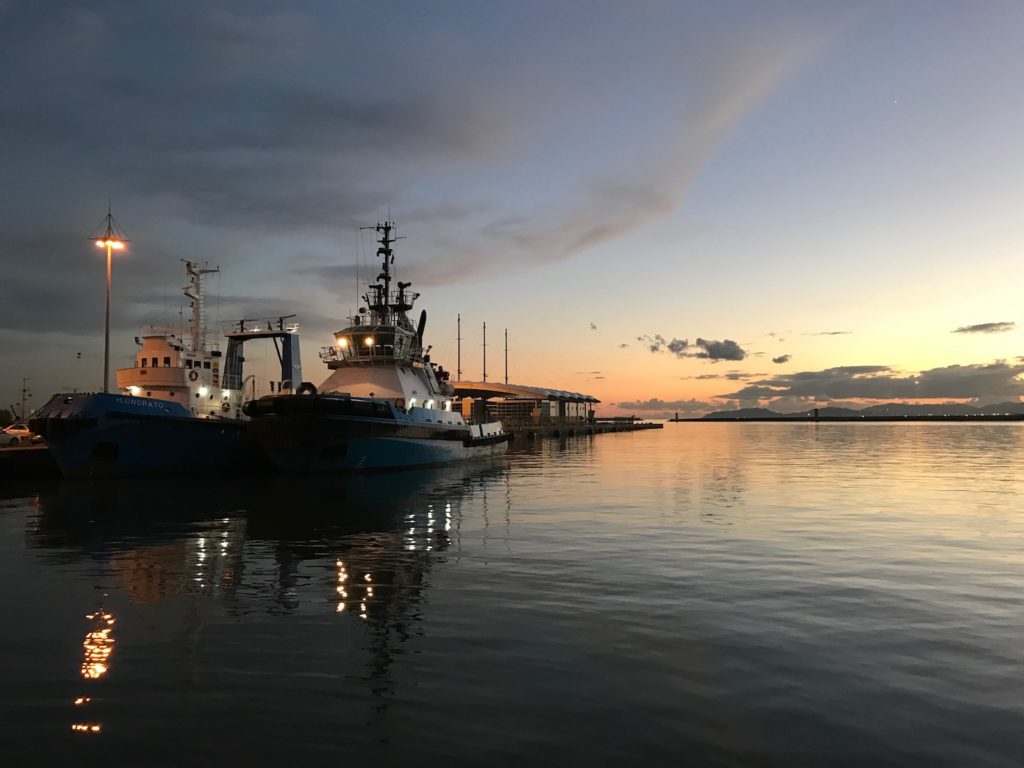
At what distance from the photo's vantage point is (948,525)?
2230 centimetres

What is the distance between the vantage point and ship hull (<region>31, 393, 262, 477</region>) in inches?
1383

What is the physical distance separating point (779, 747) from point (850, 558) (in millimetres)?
11515

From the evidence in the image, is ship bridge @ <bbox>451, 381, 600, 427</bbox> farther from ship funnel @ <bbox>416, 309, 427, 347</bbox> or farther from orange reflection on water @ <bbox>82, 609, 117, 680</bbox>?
orange reflection on water @ <bbox>82, 609, 117, 680</bbox>

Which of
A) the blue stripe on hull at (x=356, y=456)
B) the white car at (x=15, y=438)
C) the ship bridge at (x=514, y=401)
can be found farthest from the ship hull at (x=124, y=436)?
the ship bridge at (x=514, y=401)

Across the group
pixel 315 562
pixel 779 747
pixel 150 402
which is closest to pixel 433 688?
pixel 779 747

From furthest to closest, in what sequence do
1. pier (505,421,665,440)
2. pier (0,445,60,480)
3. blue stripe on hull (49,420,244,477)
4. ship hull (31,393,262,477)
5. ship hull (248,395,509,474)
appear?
pier (505,421,665,440) → pier (0,445,60,480) → ship hull (248,395,509,474) → blue stripe on hull (49,420,244,477) → ship hull (31,393,262,477)

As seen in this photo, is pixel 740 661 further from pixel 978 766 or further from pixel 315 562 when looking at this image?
pixel 315 562

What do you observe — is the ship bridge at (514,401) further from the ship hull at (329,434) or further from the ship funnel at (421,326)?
the ship hull at (329,434)

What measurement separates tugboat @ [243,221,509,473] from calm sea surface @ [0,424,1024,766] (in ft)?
46.1

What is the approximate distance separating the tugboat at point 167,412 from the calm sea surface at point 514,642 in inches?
560

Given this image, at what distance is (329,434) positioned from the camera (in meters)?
36.8

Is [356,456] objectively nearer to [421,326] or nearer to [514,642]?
[421,326]

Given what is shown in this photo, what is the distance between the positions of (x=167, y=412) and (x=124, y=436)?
2.56 m

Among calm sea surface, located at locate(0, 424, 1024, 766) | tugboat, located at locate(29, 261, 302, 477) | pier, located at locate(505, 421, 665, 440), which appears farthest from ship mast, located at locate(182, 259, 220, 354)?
pier, located at locate(505, 421, 665, 440)
